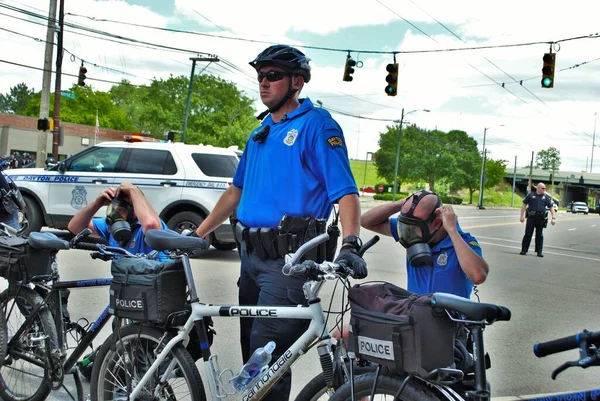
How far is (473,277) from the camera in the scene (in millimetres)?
3312

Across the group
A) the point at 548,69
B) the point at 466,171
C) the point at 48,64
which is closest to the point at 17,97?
the point at 466,171

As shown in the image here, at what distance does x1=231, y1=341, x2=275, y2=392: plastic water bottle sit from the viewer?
9.76ft

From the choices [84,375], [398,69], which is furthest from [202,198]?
[398,69]

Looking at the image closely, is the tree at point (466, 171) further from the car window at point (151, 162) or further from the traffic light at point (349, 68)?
the car window at point (151, 162)

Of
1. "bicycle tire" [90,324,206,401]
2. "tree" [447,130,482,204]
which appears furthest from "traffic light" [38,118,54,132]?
"tree" [447,130,482,204]

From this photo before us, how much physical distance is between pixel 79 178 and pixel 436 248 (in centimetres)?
987

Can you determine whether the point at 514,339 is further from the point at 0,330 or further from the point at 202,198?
the point at 202,198

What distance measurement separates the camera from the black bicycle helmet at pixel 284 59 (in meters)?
3.32

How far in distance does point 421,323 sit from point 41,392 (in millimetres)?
2672

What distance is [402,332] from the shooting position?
7.41ft

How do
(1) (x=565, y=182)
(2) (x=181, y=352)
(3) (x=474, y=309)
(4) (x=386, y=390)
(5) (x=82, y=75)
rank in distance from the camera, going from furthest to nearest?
(1) (x=565, y=182), (5) (x=82, y=75), (2) (x=181, y=352), (4) (x=386, y=390), (3) (x=474, y=309)

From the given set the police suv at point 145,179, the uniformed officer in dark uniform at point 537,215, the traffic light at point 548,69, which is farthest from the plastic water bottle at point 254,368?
the traffic light at point 548,69

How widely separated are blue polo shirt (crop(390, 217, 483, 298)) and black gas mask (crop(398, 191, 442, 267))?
71 mm

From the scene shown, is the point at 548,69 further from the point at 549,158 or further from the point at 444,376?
the point at 549,158
